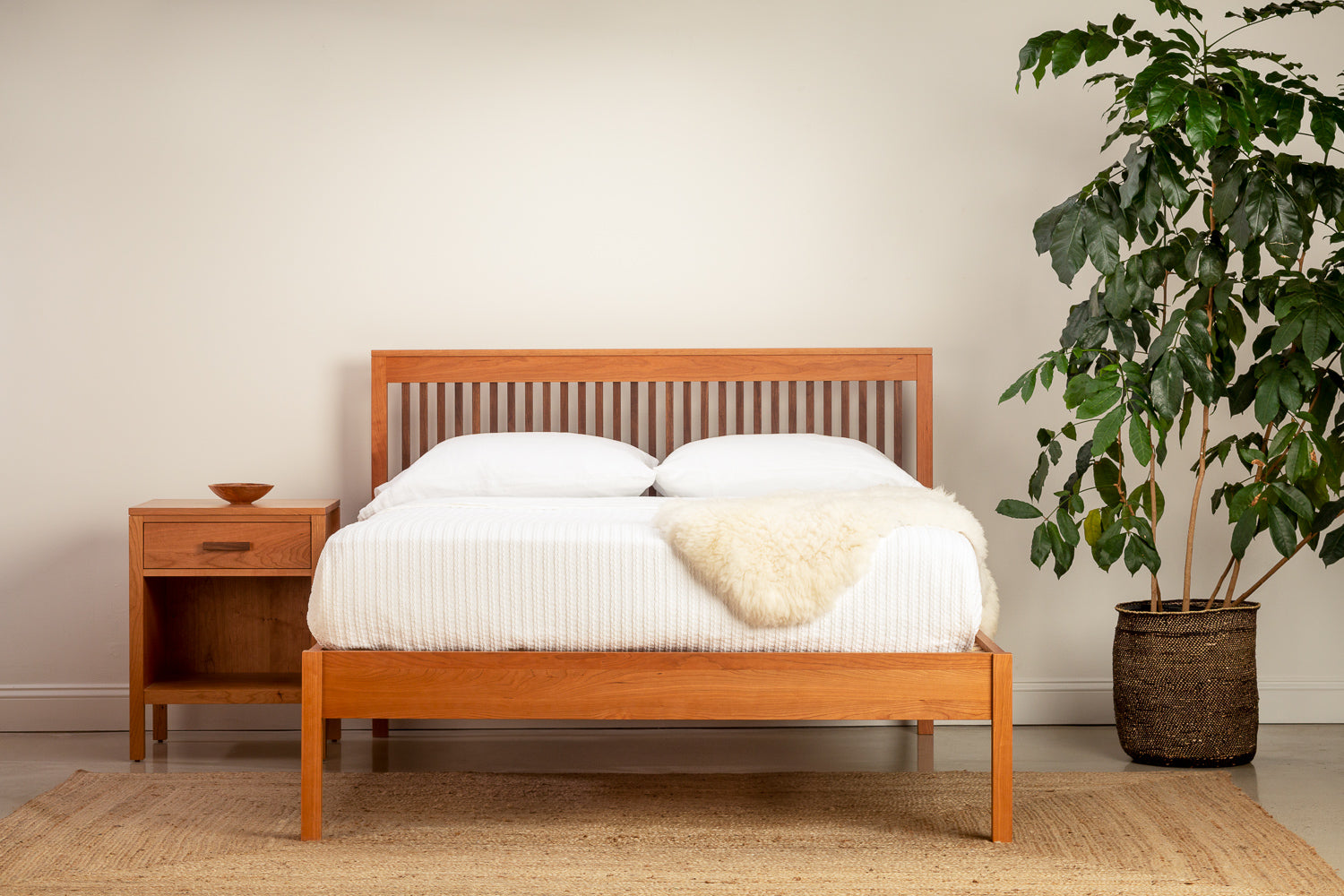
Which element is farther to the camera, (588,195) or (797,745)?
(588,195)

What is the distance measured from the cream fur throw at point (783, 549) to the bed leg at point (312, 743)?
2.37ft

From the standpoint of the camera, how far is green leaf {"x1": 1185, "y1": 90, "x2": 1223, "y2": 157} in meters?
2.32

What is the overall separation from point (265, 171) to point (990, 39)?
222cm

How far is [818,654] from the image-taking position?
2031 millimetres

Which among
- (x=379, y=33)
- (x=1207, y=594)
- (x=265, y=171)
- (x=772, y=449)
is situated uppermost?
(x=379, y=33)

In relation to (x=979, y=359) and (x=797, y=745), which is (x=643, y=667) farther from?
(x=979, y=359)

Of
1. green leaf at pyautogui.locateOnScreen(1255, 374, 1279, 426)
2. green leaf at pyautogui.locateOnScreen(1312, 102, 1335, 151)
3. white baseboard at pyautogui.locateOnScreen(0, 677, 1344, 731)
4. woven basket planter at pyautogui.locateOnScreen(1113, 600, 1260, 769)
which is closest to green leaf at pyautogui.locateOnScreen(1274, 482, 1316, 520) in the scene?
green leaf at pyautogui.locateOnScreen(1255, 374, 1279, 426)

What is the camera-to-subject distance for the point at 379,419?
3105 millimetres

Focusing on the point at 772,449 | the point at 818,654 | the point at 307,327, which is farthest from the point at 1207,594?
the point at 307,327

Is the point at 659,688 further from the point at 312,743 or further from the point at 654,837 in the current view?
the point at 312,743

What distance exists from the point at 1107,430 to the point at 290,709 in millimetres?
2379

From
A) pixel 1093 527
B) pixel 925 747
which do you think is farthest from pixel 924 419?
pixel 925 747

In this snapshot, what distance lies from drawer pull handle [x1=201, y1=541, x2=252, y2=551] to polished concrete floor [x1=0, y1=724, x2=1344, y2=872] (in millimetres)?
545

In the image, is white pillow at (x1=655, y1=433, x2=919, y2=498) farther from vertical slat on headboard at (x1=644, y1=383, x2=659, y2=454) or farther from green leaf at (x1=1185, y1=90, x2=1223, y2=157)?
green leaf at (x1=1185, y1=90, x2=1223, y2=157)
